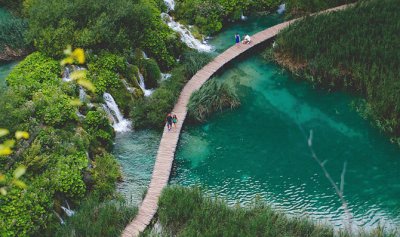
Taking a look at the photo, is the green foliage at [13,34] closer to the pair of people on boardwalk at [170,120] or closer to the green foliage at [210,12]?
the green foliage at [210,12]

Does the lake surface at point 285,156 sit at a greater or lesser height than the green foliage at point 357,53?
lesser

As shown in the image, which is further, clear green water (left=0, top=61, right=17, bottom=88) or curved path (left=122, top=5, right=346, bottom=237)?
clear green water (left=0, top=61, right=17, bottom=88)

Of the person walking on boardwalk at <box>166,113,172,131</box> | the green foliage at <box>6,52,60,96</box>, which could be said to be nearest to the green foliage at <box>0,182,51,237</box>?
the green foliage at <box>6,52,60,96</box>

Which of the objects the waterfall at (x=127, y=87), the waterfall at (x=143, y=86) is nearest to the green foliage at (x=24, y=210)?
the waterfall at (x=127, y=87)

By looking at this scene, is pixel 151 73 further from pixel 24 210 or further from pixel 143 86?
pixel 24 210

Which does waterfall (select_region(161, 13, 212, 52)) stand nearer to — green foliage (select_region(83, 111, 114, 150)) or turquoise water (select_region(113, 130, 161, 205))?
turquoise water (select_region(113, 130, 161, 205))
